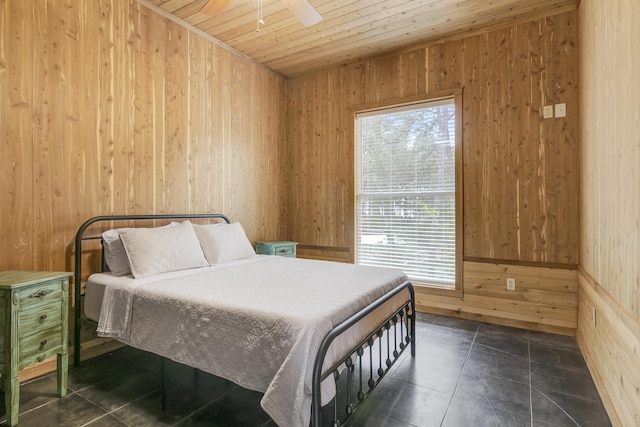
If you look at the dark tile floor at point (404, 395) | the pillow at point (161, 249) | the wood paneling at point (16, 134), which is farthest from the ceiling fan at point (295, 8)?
the dark tile floor at point (404, 395)

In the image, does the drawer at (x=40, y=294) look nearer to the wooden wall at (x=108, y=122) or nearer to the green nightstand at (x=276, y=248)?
the wooden wall at (x=108, y=122)

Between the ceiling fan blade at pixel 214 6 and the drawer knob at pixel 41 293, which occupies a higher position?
the ceiling fan blade at pixel 214 6

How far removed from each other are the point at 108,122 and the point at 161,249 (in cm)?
118

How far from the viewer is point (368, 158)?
4.16 meters

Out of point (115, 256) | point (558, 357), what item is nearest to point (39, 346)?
point (115, 256)

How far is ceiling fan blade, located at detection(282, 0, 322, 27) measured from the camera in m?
2.27

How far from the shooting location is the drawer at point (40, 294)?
180cm

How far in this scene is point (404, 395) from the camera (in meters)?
2.04

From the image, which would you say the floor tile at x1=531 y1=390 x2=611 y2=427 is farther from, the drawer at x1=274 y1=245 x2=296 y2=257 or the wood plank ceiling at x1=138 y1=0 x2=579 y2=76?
the wood plank ceiling at x1=138 y1=0 x2=579 y2=76

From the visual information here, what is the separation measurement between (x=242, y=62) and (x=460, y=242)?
3307 mm

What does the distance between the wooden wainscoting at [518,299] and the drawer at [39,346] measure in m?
3.28

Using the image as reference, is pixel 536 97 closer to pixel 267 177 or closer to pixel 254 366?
pixel 267 177

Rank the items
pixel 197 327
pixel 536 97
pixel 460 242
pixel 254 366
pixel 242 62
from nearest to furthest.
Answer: pixel 254 366 < pixel 197 327 < pixel 536 97 < pixel 460 242 < pixel 242 62

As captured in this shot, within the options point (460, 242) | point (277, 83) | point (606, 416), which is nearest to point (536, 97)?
point (460, 242)
